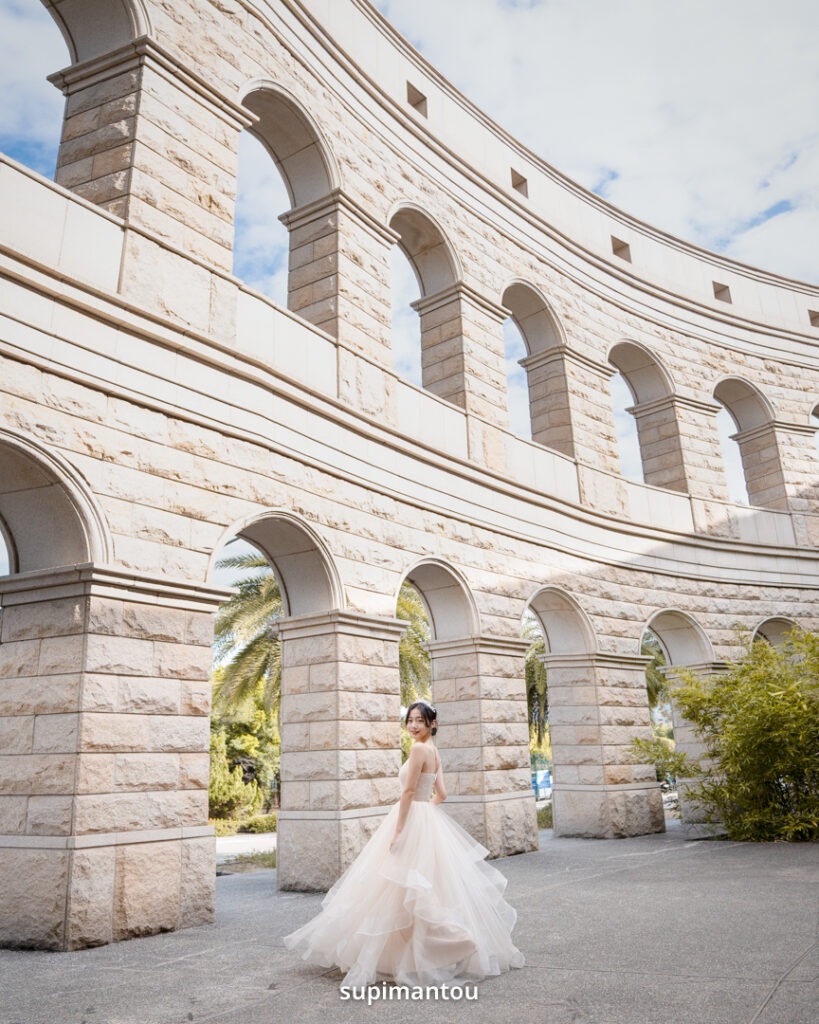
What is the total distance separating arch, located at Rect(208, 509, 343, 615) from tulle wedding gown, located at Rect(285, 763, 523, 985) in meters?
4.01

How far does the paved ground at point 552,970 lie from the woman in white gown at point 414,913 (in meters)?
0.17

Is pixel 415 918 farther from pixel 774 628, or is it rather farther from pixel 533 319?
pixel 774 628

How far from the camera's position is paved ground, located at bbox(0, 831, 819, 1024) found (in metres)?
4.02

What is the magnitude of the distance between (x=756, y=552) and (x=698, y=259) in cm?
676

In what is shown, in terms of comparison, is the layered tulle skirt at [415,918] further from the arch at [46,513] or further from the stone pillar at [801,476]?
the stone pillar at [801,476]

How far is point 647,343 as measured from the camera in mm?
16078

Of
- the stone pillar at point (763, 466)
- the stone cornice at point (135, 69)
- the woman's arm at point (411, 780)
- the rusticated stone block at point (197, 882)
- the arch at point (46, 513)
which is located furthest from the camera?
the stone pillar at point (763, 466)

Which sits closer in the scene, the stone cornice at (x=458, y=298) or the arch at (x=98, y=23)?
the arch at (x=98, y=23)

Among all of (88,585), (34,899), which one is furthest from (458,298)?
(34,899)

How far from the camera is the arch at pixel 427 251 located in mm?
12336

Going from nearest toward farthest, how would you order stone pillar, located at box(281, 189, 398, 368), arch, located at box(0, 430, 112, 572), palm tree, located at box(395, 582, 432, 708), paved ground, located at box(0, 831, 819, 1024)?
paved ground, located at box(0, 831, 819, 1024) < arch, located at box(0, 430, 112, 572) < stone pillar, located at box(281, 189, 398, 368) < palm tree, located at box(395, 582, 432, 708)

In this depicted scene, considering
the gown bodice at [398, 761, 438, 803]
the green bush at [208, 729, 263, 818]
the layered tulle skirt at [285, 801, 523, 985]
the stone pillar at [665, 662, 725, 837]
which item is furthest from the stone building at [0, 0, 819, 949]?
the green bush at [208, 729, 263, 818]

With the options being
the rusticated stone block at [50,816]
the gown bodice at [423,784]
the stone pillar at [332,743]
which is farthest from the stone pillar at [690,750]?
the rusticated stone block at [50,816]

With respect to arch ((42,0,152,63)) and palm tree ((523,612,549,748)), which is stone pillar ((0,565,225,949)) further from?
palm tree ((523,612,549,748))
